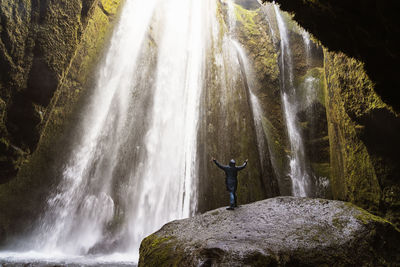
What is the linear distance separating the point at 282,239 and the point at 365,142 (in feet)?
13.7

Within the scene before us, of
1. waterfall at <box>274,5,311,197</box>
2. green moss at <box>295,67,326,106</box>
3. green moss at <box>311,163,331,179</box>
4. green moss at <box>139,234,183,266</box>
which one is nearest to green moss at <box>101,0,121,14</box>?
waterfall at <box>274,5,311,197</box>

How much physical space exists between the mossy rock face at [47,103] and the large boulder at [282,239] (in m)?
4.90

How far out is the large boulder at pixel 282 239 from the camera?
2.94 meters

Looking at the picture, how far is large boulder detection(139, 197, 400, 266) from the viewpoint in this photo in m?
2.94

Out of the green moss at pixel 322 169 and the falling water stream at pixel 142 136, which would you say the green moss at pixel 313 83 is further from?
the green moss at pixel 322 169

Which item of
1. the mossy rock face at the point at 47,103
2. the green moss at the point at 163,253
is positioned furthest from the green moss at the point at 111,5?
the green moss at the point at 163,253

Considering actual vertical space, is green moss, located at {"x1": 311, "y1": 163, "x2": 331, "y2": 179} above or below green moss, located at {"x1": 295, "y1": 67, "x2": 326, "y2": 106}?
below

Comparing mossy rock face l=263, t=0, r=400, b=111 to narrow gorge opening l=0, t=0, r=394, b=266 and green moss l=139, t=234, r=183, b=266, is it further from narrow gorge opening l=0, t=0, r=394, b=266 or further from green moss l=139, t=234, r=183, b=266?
narrow gorge opening l=0, t=0, r=394, b=266

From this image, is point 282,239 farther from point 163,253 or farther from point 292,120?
point 292,120

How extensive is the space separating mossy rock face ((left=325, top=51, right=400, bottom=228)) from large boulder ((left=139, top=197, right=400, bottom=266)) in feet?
5.34

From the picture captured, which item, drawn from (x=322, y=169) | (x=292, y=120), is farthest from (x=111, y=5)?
(x=322, y=169)

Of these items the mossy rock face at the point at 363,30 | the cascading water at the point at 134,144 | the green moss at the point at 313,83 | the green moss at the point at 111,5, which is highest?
the mossy rock face at the point at 363,30

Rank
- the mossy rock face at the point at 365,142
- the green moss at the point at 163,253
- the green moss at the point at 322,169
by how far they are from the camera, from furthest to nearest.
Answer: the green moss at the point at 322,169, the mossy rock face at the point at 365,142, the green moss at the point at 163,253

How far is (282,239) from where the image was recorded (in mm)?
3682
